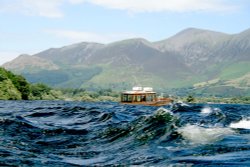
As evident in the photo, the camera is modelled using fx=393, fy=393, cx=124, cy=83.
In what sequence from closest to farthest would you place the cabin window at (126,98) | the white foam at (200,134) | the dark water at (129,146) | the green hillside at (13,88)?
the dark water at (129,146), the white foam at (200,134), the green hillside at (13,88), the cabin window at (126,98)

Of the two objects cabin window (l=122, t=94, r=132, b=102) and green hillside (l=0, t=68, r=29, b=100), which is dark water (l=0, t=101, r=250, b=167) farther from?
cabin window (l=122, t=94, r=132, b=102)

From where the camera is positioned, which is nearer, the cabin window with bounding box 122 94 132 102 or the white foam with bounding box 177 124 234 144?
the white foam with bounding box 177 124 234 144

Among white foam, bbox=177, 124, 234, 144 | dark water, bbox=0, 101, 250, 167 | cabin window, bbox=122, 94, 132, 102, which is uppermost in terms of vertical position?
white foam, bbox=177, 124, 234, 144

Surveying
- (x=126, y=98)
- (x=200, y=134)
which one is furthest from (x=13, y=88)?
(x=200, y=134)

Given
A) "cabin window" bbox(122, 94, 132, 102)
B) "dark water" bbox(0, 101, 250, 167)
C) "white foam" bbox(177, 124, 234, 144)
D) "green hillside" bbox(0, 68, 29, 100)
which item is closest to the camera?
"dark water" bbox(0, 101, 250, 167)

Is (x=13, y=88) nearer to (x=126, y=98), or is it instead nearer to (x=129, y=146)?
(x=126, y=98)

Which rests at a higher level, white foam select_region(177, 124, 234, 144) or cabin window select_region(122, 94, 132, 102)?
white foam select_region(177, 124, 234, 144)

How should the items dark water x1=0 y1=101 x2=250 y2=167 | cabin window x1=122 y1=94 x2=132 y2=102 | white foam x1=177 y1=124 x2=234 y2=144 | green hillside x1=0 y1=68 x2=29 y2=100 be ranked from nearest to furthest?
dark water x1=0 y1=101 x2=250 y2=167 < white foam x1=177 y1=124 x2=234 y2=144 < green hillside x1=0 y1=68 x2=29 y2=100 < cabin window x1=122 y1=94 x2=132 y2=102

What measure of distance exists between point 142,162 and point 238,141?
5.23 m

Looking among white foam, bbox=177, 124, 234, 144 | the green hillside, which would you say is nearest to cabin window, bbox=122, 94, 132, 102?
the green hillside

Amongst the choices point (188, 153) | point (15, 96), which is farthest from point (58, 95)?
point (188, 153)

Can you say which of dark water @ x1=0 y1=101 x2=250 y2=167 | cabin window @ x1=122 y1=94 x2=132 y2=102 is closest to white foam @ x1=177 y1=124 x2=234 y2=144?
dark water @ x1=0 y1=101 x2=250 y2=167

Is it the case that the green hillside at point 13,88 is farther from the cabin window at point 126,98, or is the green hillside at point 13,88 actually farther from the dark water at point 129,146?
the dark water at point 129,146

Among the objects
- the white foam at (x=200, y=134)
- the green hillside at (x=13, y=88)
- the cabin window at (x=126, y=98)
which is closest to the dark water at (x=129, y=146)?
the white foam at (x=200, y=134)
